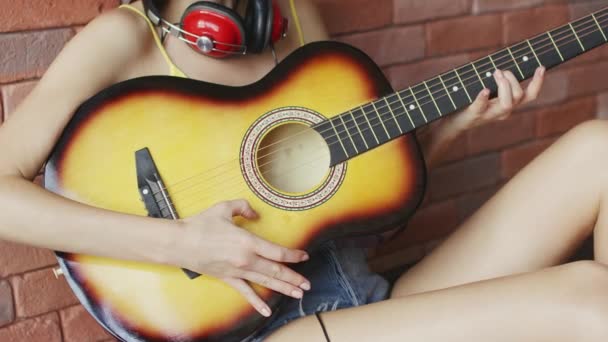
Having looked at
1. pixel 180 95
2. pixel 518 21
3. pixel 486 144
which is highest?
pixel 518 21

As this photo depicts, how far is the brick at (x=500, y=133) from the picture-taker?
168 cm

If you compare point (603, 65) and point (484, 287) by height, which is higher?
point (603, 65)

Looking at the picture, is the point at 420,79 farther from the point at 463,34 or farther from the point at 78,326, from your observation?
the point at 78,326

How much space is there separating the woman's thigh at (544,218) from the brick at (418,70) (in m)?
0.48

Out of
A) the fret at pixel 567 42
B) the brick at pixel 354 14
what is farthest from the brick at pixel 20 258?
the fret at pixel 567 42

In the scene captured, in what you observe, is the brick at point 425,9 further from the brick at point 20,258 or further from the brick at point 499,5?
the brick at point 20,258

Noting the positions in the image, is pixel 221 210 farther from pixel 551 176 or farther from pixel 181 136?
pixel 551 176

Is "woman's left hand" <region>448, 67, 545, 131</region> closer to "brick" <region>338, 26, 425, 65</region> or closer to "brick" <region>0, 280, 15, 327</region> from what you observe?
"brick" <region>338, 26, 425, 65</region>

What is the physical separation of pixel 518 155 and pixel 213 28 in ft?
3.48

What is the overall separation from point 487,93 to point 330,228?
1.03ft

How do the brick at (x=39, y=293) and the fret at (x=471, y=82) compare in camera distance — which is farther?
the brick at (x=39, y=293)

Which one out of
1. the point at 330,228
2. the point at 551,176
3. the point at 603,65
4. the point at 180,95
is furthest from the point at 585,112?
the point at 180,95

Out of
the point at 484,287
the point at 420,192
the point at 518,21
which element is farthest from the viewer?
the point at 518,21

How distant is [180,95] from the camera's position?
951 millimetres
